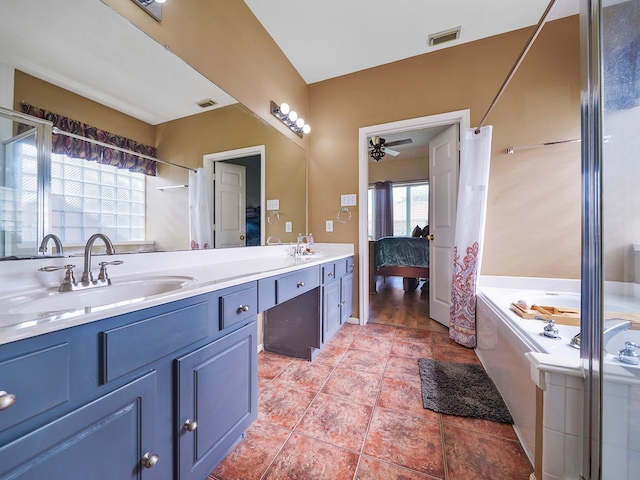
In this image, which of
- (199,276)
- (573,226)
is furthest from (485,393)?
(199,276)

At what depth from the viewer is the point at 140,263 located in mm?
1141

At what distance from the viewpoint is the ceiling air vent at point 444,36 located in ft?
6.93

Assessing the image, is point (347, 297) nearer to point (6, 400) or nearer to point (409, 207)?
point (6, 400)

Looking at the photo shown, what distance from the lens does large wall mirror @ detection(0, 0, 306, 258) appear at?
82 centimetres

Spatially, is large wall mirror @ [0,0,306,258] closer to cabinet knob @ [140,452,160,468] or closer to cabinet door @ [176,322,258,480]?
cabinet door @ [176,322,258,480]

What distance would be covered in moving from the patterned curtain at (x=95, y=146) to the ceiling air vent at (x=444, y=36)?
Result: 241cm

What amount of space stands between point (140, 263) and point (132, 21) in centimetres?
108

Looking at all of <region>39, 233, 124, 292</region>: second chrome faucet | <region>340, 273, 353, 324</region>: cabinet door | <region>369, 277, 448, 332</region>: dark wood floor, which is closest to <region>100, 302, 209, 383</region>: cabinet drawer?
<region>39, 233, 124, 292</region>: second chrome faucet

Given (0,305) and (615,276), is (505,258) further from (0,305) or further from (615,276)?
(0,305)

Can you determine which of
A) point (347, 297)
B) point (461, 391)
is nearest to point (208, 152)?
point (347, 297)

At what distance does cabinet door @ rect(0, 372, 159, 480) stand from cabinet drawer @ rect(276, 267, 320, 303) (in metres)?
0.68

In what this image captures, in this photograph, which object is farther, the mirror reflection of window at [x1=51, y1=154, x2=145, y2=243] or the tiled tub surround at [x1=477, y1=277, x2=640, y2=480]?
the mirror reflection of window at [x1=51, y1=154, x2=145, y2=243]

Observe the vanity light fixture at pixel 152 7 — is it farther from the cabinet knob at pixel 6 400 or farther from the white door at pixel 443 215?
the white door at pixel 443 215

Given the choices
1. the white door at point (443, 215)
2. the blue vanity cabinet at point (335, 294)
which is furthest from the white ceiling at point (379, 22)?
the blue vanity cabinet at point (335, 294)
